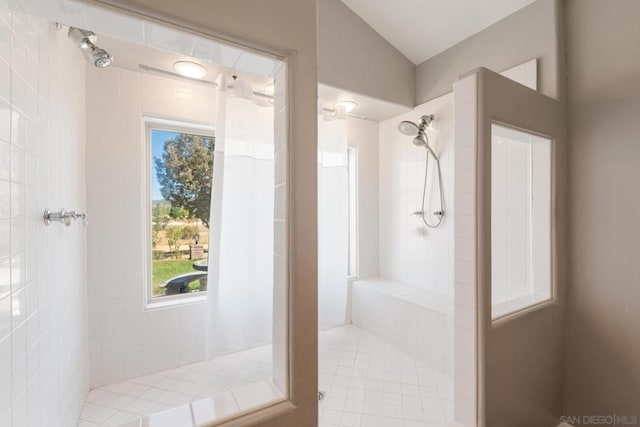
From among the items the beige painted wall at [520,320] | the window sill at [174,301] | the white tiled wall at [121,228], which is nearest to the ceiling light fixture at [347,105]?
the white tiled wall at [121,228]

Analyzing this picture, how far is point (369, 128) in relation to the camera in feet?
9.65

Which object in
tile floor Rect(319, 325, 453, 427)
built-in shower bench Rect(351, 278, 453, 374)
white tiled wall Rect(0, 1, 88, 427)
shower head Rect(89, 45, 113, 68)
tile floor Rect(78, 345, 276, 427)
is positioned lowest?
tile floor Rect(319, 325, 453, 427)

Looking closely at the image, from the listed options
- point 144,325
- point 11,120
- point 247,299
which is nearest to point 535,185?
point 247,299

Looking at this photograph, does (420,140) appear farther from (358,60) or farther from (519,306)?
(519,306)

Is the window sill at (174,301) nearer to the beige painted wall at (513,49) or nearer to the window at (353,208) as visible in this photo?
the window at (353,208)

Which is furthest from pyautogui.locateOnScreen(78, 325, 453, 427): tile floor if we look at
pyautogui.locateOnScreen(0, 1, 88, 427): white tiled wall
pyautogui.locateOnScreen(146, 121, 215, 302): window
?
pyautogui.locateOnScreen(146, 121, 215, 302): window

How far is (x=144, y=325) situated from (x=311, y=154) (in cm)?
187

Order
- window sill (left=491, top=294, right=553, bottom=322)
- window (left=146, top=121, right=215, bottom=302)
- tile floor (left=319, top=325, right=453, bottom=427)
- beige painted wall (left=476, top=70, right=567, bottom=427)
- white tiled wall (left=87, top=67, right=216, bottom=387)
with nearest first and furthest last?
beige painted wall (left=476, top=70, right=567, bottom=427) → window sill (left=491, top=294, right=553, bottom=322) → tile floor (left=319, top=325, right=453, bottom=427) → white tiled wall (left=87, top=67, right=216, bottom=387) → window (left=146, top=121, right=215, bottom=302)

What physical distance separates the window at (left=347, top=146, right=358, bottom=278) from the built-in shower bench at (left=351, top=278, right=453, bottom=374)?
191mm

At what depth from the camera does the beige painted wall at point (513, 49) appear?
170cm

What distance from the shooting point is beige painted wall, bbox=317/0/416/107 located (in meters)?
2.12

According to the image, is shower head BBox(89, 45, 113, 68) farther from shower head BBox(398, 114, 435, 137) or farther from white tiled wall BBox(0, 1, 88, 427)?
shower head BBox(398, 114, 435, 137)

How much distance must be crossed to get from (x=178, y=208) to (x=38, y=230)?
1.19 m

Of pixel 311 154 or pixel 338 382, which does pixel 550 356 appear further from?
pixel 311 154
